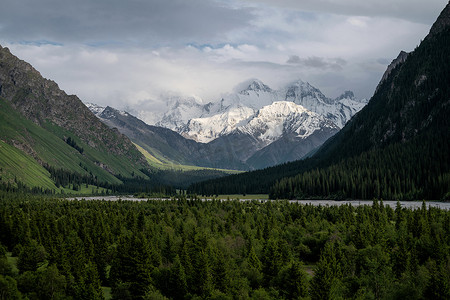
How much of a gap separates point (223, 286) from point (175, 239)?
53787 mm

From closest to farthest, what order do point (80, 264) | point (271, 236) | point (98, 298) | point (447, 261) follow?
point (98, 298) < point (447, 261) < point (80, 264) < point (271, 236)

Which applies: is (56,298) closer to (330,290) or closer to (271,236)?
(330,290)

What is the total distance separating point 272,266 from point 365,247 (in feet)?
101

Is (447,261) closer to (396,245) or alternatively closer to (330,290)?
(396,245)

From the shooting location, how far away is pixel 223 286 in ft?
369

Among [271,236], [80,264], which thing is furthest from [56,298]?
[271,236]

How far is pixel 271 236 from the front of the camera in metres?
163

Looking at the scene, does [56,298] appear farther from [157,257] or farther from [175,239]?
[175,239]

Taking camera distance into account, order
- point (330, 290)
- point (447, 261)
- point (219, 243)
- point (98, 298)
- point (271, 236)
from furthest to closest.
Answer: point (271, 236)
point (219, 243)
point (447, 261)
point (98, 298)
point (330, 290)

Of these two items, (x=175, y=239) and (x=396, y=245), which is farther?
(x=175, y=239)

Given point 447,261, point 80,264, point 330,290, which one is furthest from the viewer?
point 80,264

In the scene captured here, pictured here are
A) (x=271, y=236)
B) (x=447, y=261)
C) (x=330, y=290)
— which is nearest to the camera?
(x=330, y=290)

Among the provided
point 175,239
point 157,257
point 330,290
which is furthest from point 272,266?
point 175,239

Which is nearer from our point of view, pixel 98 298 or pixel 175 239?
pixel 98 298
